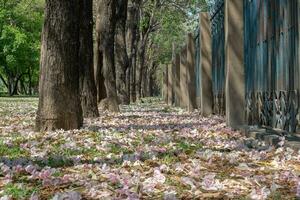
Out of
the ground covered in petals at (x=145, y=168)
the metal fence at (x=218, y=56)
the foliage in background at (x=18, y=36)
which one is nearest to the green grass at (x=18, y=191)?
the ground covered in petals at (x=145, y=168)

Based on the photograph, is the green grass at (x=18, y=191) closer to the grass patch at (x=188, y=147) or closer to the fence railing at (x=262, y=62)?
the grass patch at (x=188, y=147)

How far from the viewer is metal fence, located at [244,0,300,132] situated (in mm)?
7684

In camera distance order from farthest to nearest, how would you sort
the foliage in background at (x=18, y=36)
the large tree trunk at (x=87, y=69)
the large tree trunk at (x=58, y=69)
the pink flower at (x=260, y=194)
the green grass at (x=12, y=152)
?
the foliage in background at (x=18, y=36) < the large tree trunk at (x=87, y=69) < the large tree trunk at (x=58, y=69) < the green grass at (x=12, y=152) < the pink flower at (x=260, y=194)

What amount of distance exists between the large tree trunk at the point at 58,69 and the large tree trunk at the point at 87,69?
4.27 metres

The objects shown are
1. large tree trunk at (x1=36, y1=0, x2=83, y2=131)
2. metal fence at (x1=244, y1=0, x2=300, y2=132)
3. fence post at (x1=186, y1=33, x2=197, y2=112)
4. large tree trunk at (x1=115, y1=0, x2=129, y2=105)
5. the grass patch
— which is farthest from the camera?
large tree trunk at (x1=115, y1=0, x2=129, y2=105)

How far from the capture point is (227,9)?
10258 mm

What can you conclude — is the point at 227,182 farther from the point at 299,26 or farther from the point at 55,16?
the point at 55,16

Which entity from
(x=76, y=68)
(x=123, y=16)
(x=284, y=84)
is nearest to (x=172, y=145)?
(x=284, y=84)

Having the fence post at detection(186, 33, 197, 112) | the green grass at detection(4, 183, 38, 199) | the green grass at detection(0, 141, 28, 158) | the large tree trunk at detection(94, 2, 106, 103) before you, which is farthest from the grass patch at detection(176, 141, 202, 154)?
the large tree trunk at detection(94, 2, 106, 103)

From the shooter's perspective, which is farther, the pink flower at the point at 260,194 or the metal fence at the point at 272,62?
the metal fence at the point at 272,62

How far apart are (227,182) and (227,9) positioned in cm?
607

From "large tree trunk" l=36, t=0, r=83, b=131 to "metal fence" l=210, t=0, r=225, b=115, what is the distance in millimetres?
4032

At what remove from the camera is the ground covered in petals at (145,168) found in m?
Answer: 4.26

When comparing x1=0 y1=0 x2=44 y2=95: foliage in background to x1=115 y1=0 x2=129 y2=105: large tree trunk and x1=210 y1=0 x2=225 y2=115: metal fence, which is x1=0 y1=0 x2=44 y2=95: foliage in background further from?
x1=210 y1=0 x2=225 y2=115: metal fence
